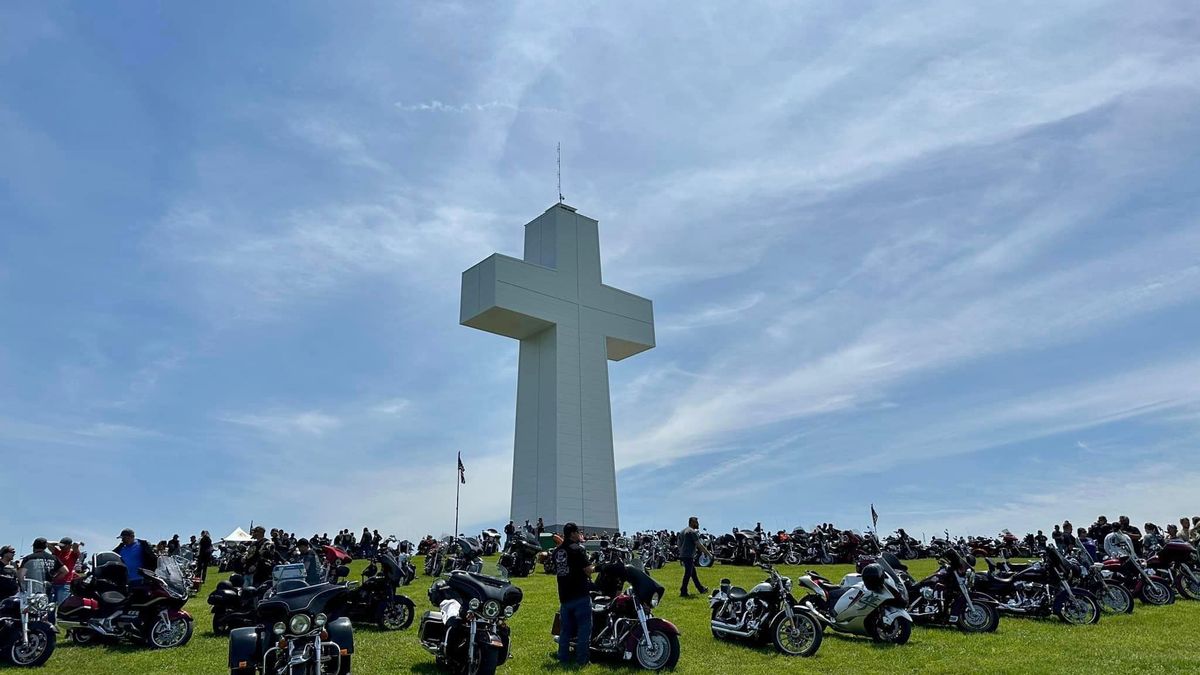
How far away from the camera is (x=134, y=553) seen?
12883 millimetres

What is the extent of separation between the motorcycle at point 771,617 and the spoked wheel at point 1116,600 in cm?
668

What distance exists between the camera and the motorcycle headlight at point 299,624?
25.6 feet

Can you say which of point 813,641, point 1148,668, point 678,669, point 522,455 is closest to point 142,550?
point 678,669

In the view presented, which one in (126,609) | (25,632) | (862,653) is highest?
(126,609)

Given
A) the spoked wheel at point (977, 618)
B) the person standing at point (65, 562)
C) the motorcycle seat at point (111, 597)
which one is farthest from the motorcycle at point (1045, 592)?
the person standing at point (65, 562)

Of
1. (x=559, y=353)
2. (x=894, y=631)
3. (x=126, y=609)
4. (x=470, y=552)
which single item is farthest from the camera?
(x=559, y=353)

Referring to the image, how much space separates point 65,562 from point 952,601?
52.2ft

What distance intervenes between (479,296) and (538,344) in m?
3.42

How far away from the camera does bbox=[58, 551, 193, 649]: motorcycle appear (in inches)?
475

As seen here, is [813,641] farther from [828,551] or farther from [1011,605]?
[828,551]

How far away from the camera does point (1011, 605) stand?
13805 millimetres

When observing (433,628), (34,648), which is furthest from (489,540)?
(34,648)

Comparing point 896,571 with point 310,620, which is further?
point 896,571

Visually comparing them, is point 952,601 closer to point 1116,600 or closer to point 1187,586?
point 1116,600
